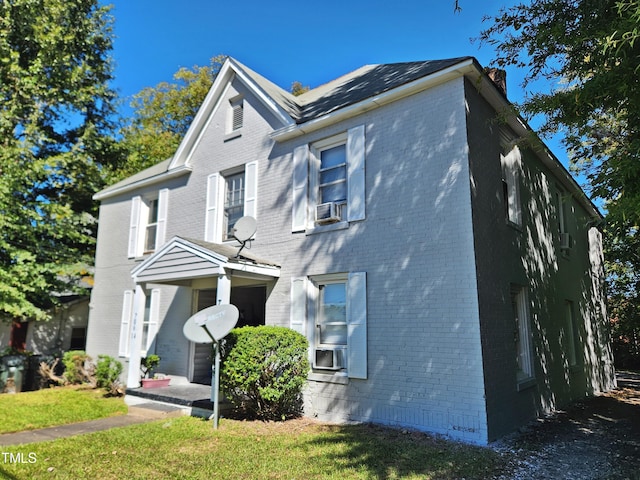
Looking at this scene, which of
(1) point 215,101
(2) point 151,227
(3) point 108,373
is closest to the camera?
(3) point 108,373

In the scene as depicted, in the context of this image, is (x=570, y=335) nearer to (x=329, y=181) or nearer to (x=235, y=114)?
(x=329, y=181)

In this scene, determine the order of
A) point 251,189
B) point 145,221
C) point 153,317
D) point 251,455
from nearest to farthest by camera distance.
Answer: point 251,455, point 251,189, point 153,317, point 145,221

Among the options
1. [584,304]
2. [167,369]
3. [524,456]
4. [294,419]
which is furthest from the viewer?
[584,304]

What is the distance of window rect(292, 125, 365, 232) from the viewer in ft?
27.8

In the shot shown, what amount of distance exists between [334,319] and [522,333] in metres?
3.79

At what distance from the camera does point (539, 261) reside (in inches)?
390

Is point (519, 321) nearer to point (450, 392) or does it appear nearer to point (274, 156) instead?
point (450, 392)

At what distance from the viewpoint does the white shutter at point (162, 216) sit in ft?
40.7

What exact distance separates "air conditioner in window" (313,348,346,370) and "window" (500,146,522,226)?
4419 mm

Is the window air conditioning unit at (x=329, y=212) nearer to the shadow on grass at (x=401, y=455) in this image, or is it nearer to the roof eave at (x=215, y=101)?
the roof eave at (x=215, y=101)

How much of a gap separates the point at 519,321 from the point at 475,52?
525cm

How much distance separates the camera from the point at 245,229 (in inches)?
372

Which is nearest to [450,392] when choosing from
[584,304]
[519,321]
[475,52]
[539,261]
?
[519,321]

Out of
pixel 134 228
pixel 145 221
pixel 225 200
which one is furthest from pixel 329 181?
pixel 134 228
